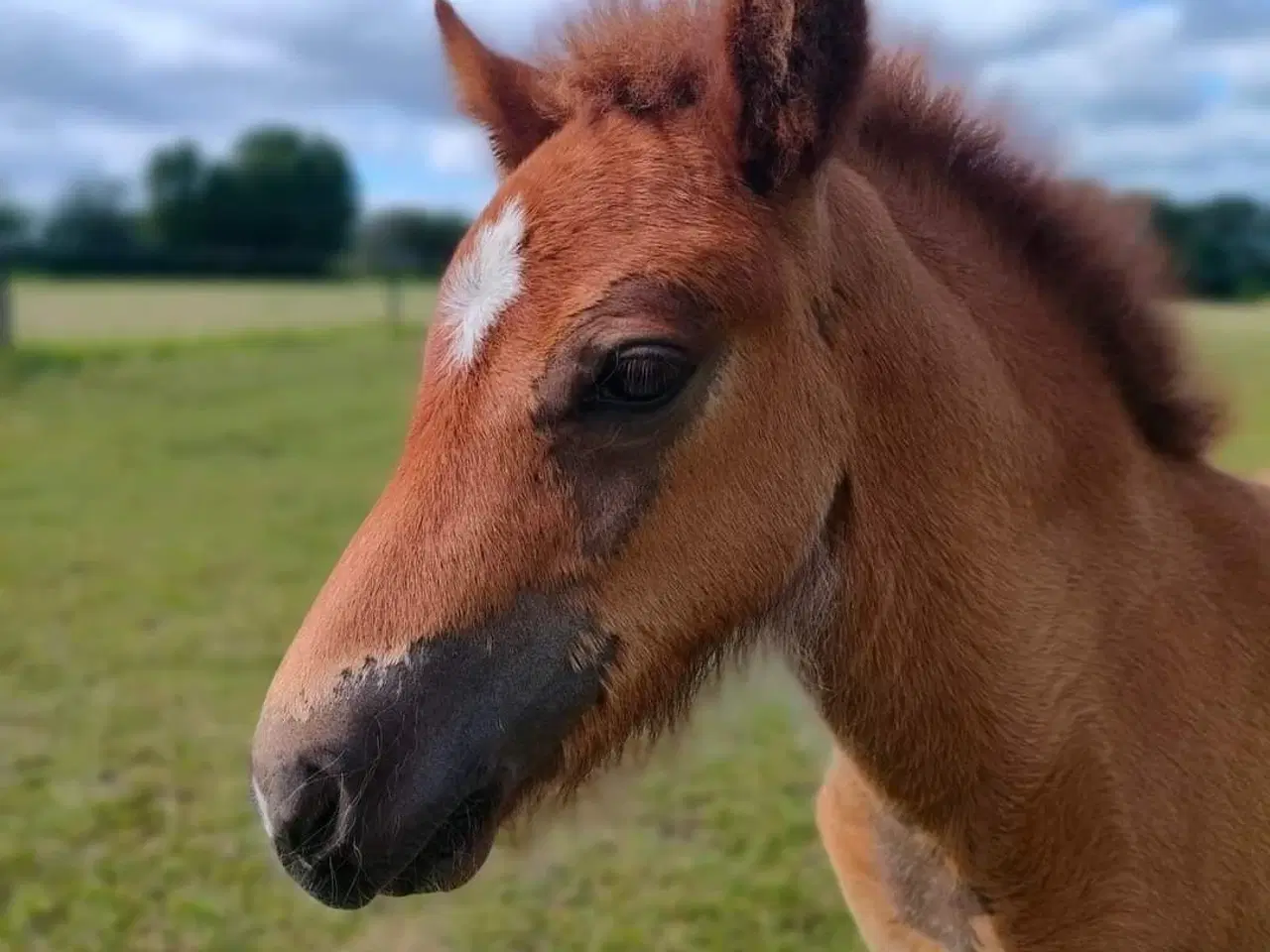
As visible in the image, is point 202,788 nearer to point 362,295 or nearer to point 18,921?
point 18,921

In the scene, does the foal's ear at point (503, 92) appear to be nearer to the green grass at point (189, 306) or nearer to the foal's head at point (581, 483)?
the foal's head at point (581, 483)

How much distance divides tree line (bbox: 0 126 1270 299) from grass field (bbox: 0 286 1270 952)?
21473 millimetres

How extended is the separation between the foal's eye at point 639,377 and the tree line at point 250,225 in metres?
29.0

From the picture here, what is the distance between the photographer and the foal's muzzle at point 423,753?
1426mm

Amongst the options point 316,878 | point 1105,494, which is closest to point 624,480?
point 316,878

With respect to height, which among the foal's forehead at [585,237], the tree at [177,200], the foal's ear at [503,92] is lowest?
the tree at [177,200]

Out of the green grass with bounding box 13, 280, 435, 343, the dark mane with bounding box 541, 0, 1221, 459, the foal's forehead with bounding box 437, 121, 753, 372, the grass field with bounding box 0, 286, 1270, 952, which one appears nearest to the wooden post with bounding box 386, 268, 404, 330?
the green grass with bounding box 13, 280, 435, 343

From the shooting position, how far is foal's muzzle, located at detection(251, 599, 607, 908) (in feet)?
4.68

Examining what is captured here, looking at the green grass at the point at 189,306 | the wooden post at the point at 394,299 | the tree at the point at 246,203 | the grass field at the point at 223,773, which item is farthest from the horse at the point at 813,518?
the tree at the point at 246,203

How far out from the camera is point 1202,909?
1.79 metres

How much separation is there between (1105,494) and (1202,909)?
2.33 ft

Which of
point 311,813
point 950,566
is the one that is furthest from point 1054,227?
point 311,813

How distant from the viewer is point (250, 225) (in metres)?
49.8

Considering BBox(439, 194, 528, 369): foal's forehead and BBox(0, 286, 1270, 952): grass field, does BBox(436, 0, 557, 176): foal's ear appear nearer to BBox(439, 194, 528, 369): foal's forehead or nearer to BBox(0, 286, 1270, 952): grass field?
BBox(439, 194, 528, 369): foal's forehead
